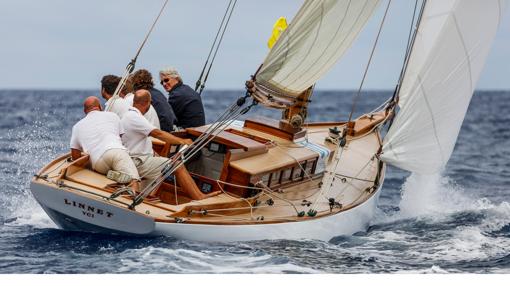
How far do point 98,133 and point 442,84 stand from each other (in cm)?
300

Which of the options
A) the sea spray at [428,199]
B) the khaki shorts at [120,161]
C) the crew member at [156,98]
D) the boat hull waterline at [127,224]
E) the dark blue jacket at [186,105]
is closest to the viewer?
the boat hull waterline at [127,224]

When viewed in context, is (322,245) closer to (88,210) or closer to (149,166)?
(149,166)

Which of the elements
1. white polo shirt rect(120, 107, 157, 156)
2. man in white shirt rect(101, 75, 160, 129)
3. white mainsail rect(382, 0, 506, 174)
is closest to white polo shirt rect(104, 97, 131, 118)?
man in white shirt rect(101, 75, 160, 129)

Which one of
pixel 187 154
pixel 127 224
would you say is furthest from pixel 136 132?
pixel 127 224

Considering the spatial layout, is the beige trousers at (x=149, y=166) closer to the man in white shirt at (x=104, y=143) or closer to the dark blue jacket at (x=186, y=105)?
the man in white shirt at (x=104, y=143)

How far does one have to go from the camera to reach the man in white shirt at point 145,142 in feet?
25.9

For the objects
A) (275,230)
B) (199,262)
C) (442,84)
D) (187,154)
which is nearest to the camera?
(199,262)

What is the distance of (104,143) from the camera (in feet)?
25.7

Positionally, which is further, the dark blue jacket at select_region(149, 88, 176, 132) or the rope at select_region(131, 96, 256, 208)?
the dark blue jacket at select_region(149, 88, 176, 132)

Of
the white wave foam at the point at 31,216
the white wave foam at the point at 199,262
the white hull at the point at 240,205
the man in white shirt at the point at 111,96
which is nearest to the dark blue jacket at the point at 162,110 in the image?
the man in white shirt at the point at 111,96

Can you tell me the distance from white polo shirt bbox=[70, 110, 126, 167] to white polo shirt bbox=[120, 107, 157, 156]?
0.32 ft

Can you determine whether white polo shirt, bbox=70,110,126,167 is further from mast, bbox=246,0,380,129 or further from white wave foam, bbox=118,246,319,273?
mast, bbox=246,0,380,129

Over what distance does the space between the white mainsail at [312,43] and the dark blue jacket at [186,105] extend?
2.66 feet

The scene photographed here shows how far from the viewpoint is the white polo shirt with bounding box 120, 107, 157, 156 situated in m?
7.93
